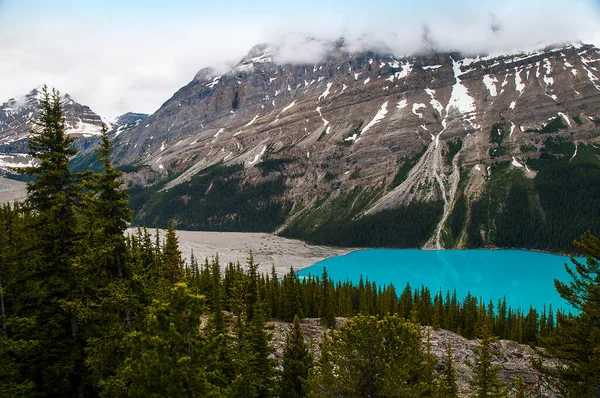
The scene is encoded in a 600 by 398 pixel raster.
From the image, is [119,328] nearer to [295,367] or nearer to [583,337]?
[295,367]

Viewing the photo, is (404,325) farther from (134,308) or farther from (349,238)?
(349,238)

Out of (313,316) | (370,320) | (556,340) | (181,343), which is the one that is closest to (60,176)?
(181,343)

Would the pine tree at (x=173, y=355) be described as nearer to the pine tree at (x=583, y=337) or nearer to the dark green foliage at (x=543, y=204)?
the pine tree at (x=583, y=337)

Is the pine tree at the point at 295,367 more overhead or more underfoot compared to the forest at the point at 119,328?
more underfoot

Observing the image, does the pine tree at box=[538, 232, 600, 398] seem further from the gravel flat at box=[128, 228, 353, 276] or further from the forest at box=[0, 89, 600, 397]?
the gravel flat at box=[128, 228, 353, 276]

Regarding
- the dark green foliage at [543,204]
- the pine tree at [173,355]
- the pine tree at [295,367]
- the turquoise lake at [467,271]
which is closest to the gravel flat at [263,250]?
the turquoise lake at [467,271]

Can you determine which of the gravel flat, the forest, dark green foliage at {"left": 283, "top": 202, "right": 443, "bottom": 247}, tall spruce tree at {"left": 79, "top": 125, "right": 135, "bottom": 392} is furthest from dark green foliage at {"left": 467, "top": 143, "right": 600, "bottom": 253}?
tall spruce tree at {"left": 79, "top": 125, "right": 135, "bottom": 392}
